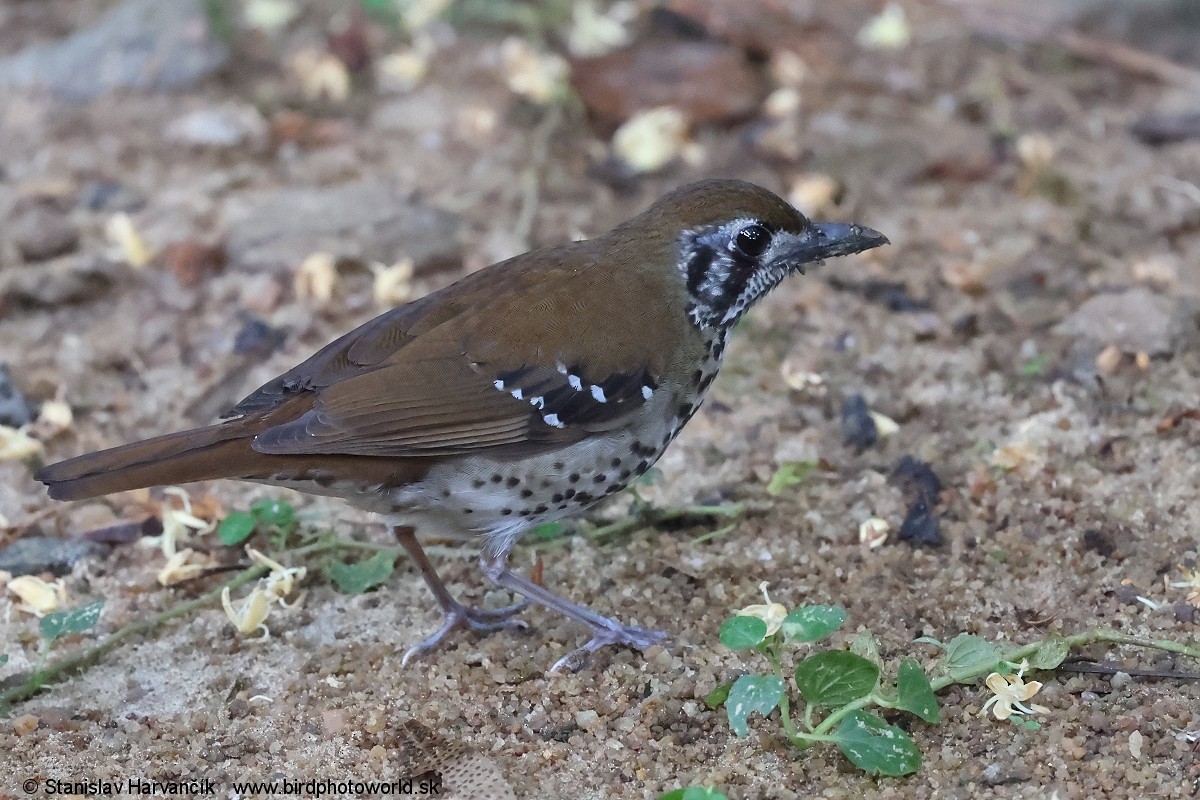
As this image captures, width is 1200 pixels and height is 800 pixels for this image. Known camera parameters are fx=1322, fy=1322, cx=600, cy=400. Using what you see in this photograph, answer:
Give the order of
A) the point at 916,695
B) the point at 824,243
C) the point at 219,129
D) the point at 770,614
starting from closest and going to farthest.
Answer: the point at 916,695, the point at 770,614, the point at 824,243, the point at 219,129

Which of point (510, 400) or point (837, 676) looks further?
point (510, 400)

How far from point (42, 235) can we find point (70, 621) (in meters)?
2.67

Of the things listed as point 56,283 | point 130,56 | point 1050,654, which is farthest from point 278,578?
point 130,56

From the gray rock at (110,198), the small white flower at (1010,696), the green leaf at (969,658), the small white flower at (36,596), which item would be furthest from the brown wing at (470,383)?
the gray rock at (110,198)

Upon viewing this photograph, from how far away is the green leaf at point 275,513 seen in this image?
406 cm

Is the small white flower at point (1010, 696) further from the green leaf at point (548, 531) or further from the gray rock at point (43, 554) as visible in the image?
the gray rock at point (43, 554)

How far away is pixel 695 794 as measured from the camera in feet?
9.09

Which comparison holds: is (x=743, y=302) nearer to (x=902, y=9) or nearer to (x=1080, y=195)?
(x=1080, y=195)

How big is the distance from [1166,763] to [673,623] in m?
1.32

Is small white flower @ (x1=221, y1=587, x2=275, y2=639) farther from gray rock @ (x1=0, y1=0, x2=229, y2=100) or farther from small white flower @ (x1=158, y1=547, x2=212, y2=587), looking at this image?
gray rock @ (x1=0, y1=0, x2=229, y2=100)

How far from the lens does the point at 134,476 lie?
3322mm

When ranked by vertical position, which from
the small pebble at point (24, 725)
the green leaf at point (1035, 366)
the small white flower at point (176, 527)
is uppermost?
the small white flower at point (176, 527)

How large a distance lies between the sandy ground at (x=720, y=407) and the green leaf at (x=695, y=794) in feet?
0.96

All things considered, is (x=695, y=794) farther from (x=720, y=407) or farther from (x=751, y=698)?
(x=720, y=407)
